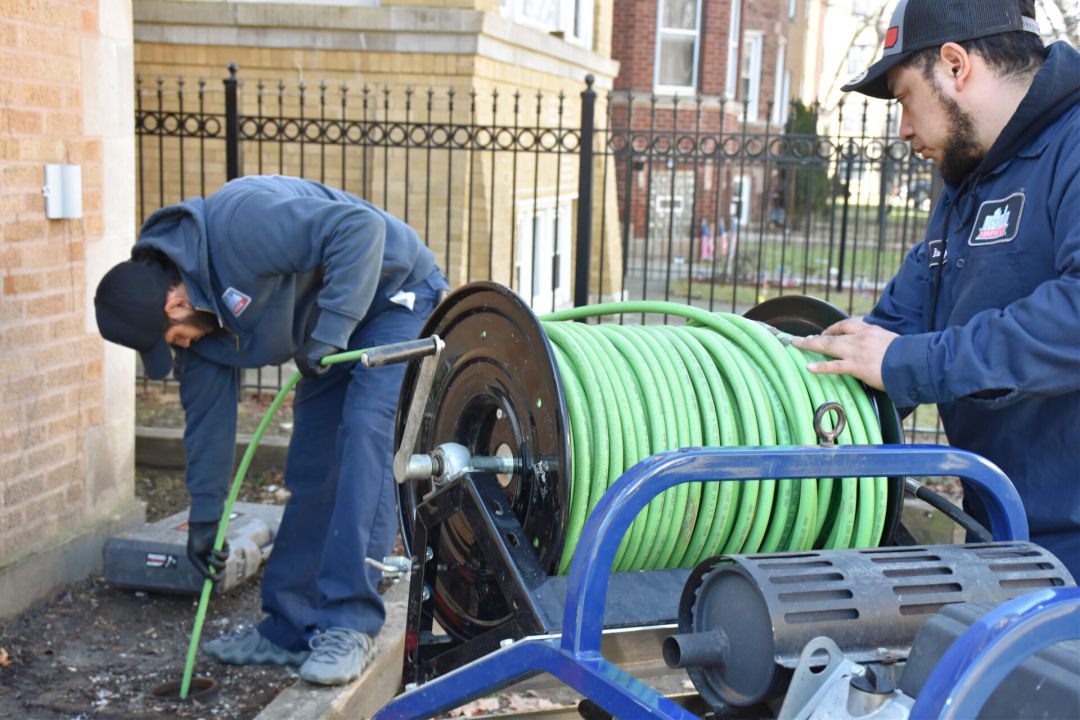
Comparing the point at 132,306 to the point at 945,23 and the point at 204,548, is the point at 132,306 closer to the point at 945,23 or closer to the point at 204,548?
the point at 204,548

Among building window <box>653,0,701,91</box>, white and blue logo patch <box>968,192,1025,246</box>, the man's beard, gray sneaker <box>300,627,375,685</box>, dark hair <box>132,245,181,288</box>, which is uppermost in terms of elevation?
building window <box>653,0,701,91</box>

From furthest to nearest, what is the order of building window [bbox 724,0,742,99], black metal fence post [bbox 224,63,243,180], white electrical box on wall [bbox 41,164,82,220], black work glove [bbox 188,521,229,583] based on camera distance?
building window [bbox 724,0,742,99], black metal fence post [bbox 224,63,243,180], white electrical box on wall [bbox 41,164,82,220], black work glove [bbox 188,521,229,583]

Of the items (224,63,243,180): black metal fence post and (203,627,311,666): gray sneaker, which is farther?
(224,63,243,180): black metal fence post

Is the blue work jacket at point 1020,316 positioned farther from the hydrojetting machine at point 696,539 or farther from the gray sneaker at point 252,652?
the gray sneaker at point 252,652

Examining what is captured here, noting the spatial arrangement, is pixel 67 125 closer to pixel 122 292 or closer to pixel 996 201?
pixel 122 292

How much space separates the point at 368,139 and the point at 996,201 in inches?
255

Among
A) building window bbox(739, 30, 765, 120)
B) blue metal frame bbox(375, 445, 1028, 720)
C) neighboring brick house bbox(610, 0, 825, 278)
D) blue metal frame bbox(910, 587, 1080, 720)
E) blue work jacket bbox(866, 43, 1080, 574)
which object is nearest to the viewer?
blue metal frame bbox(910, 587, 1080, 720)

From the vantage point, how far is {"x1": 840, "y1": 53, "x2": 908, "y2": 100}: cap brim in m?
2.50

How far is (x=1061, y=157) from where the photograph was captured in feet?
7.91

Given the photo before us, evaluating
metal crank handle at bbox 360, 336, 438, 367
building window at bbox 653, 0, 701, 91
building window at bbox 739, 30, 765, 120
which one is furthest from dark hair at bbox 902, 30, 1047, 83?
building window at bbox 739, 30, 765, 120

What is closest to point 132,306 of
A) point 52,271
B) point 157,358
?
point 157,358

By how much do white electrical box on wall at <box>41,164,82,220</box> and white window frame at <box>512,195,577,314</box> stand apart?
6061 millimetres

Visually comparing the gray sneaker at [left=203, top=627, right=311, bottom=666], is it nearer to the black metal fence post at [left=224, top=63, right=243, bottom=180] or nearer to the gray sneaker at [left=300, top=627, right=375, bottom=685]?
the gray sneaker at [left=300, top=627, right=375, bottom=685]

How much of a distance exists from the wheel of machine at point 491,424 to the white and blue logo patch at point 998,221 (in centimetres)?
101
